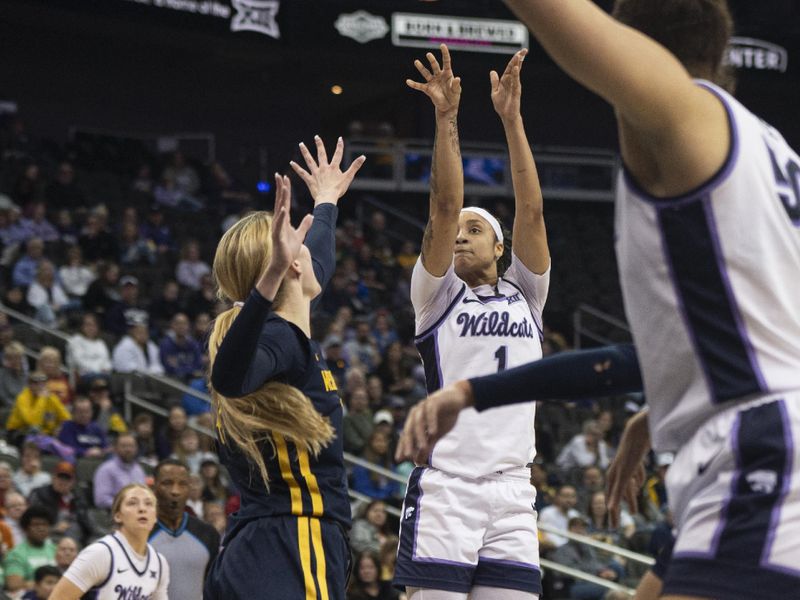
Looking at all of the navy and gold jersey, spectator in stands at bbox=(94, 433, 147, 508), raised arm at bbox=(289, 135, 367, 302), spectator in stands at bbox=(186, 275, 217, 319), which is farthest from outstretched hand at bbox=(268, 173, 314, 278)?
spectator in stands at bbox=(186, 275, 217, 319)

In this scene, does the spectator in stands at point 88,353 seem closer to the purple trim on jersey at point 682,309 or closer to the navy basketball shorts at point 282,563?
the navy basketball shorts at point 282,563

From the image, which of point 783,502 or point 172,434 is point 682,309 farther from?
point 172,434

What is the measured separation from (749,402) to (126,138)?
20194 mm

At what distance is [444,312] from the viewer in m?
5.34

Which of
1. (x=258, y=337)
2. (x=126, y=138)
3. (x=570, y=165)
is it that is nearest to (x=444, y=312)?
(x=258, y=337)

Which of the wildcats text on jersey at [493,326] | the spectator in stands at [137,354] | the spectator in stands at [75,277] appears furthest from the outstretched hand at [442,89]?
the spectator in stands at [75,277]

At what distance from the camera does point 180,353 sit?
14883mm

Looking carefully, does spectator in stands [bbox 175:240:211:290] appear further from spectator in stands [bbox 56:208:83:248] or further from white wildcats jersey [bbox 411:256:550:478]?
white wildcats jersey [bbox 411:256:550:478]

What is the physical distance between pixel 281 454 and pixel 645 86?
207 centimetres

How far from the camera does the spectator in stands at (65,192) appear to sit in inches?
717

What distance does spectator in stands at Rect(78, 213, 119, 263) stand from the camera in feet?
55.3

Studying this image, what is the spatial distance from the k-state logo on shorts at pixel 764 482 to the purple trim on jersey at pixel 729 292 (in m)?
0.17

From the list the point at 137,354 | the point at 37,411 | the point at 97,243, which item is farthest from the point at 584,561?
the point at 97,243

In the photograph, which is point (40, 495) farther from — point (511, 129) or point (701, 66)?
point (701, 66)
